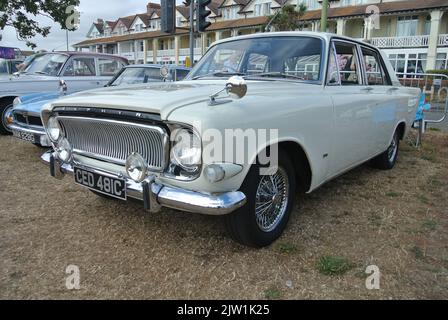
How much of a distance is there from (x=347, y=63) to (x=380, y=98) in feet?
→ 2.27

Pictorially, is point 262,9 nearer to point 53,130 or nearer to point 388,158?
point 388,158

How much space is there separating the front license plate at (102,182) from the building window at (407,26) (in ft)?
107

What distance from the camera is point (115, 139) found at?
2879 millimetres

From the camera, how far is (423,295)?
2.46 m

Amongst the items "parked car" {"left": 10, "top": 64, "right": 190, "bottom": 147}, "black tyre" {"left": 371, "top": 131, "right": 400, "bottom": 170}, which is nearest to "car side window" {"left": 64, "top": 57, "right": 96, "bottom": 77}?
"parked car" {"left": 10, "top": 64, "right": 190, "bottom": 147}

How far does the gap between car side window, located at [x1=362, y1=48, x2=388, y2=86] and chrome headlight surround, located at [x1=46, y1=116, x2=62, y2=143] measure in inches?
130

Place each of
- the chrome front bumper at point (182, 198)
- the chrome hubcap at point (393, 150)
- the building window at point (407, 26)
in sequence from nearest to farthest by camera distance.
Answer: the chrome front bumper at point (182, 198)
the chrome hubcap at point (393, 150)
the building window at point (407, 26)

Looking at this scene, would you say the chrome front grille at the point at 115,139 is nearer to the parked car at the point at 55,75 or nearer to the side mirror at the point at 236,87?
the side mirror at the point at 236,87

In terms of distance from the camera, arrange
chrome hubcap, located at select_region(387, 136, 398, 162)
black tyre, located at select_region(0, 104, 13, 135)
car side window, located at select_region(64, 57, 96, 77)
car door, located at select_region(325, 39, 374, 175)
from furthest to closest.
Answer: car side window, located at select_region(64, 57, 96, 77)
black tyre, located at select_region(0, 104, 13, 135)
chrome hubcap, located at select_region(387, 136, 398, 162)
car door, located at select_region(325, 39, 374, 175)

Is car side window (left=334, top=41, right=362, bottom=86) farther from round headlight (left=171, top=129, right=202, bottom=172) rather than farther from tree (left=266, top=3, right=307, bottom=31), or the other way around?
tree (left=266, top=3, right=307, bottom=31)

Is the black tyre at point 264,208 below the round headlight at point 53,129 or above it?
below

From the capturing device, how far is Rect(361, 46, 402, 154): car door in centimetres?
435

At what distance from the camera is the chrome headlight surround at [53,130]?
331 cm

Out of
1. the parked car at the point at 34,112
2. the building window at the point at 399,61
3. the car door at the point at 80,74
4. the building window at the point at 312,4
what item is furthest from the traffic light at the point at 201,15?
the building window at the point at 312,4
